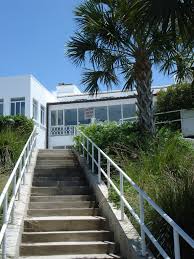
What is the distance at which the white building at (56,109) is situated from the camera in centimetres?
2823

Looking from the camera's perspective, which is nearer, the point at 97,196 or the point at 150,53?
the point at 97,196

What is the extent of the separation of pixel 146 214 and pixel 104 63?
316 inches

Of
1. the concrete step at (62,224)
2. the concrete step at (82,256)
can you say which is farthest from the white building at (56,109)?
the concrete step at (82,256)

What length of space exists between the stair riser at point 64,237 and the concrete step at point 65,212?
127cm

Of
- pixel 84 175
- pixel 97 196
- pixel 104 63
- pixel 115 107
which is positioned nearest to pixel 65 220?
pixel 97 196

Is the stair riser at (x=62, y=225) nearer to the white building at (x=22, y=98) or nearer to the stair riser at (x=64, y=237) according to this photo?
the stair riser at (x=64, y=237)

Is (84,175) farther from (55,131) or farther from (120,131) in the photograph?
(55,131)

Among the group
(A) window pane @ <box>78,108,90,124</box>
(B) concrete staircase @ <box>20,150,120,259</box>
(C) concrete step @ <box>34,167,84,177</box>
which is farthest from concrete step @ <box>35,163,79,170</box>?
(A) window pane @ <box>78,108,90,124</box>

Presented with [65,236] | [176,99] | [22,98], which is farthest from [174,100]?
[65,236]

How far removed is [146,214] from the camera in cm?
731

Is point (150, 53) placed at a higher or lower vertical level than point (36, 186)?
higher

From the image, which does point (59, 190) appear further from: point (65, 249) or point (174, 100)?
point (174, 100)

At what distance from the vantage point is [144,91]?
13703 millimetres

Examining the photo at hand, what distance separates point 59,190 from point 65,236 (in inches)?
123
